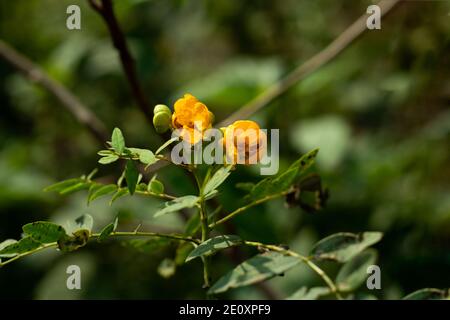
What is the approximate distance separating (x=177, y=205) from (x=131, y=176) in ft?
0.18

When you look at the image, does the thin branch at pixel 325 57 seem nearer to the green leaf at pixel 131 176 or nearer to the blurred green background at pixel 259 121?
the blurred green background at pixel 259 121

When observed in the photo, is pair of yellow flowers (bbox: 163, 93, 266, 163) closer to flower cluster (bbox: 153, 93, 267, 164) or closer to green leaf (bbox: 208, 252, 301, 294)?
flower cluster (bbox: 153, 93, 267, 164)

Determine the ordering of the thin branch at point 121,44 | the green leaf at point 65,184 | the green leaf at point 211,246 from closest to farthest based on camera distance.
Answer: the green leaf at point 211,246 < the green leaf at point 65,184 < the thin branch at point 121,44

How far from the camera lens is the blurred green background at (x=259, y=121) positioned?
1573 mm

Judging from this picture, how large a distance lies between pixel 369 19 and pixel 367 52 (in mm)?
894

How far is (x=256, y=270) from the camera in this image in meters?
0.77

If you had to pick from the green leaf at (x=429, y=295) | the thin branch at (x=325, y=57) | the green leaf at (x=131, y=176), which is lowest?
the green leaf at (x=429, y=295)

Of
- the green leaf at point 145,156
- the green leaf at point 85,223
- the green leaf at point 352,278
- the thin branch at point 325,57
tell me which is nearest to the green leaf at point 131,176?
the green leaf at point 145,156

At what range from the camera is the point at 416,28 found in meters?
1.70

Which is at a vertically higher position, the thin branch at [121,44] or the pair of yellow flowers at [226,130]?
the thin branch at [121,44]

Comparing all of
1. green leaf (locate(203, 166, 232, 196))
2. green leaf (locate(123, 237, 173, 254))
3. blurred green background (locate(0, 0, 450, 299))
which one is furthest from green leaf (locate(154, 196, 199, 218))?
blurred green background (locate(0, 0, 450, 299))

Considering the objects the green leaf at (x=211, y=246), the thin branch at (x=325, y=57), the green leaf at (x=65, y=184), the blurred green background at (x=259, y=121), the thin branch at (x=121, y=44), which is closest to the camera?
the green leaf at (x=211, y=246)

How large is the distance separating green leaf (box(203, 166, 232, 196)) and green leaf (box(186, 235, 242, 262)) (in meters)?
0.05

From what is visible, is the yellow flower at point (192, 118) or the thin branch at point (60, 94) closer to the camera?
the yellow flower at point (192, 118)
